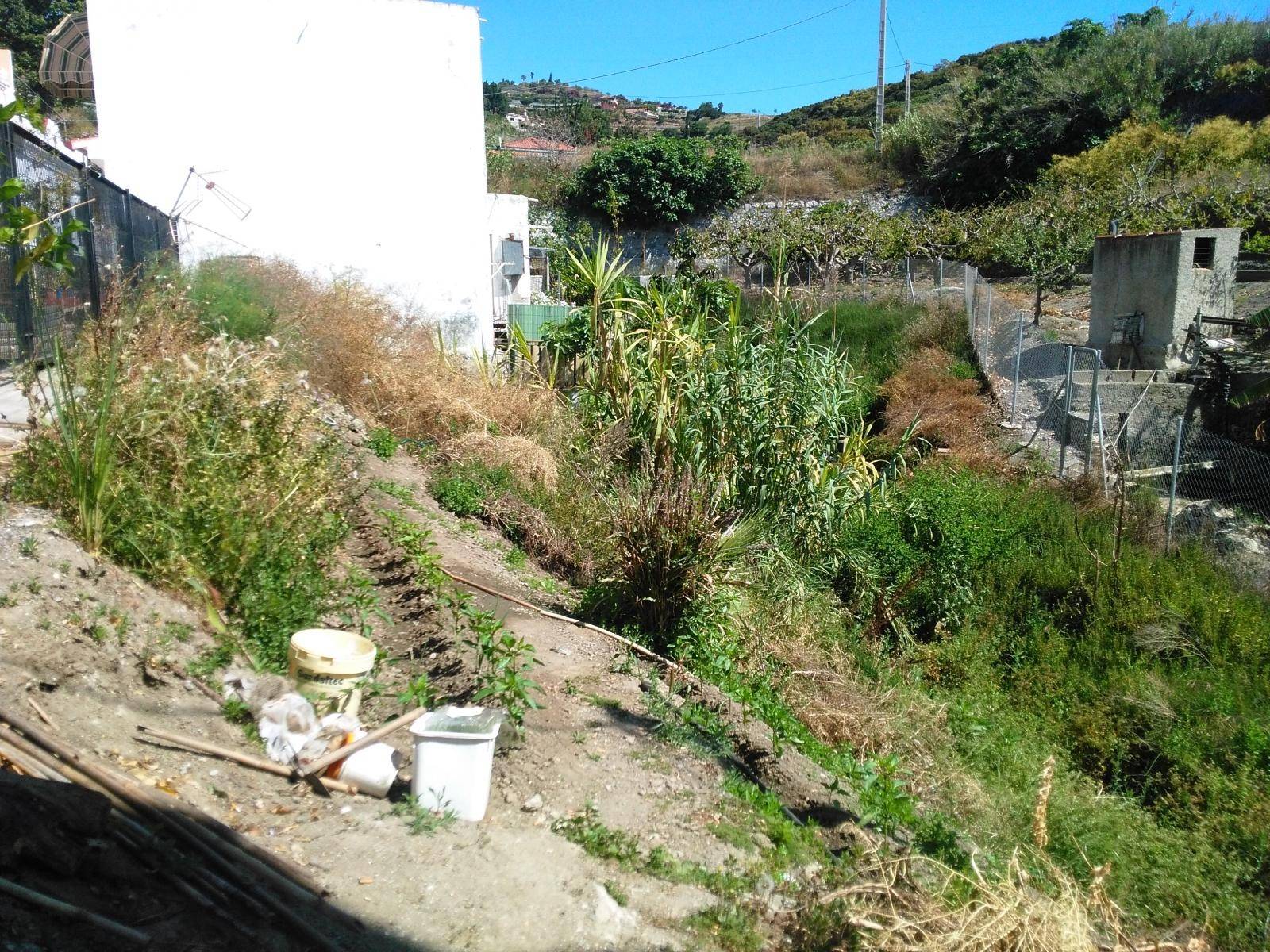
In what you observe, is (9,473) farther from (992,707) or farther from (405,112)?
(405,112)

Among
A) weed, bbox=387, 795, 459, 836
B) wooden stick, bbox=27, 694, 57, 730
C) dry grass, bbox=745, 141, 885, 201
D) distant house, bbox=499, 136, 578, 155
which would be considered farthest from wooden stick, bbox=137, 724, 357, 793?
distant house, bbox=499, 136, 578, 155

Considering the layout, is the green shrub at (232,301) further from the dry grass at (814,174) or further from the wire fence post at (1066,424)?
the dry grass at (814,174)

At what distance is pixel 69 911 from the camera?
8.86 feet

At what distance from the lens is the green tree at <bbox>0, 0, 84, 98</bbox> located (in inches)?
1297

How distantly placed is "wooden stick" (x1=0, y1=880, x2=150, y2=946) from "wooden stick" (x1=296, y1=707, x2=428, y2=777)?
Result: 1.54 metres

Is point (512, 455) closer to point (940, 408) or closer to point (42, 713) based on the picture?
point (940, 408)

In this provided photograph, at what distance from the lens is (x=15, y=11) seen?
33156mm

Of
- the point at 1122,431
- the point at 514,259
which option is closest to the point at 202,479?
the point at 1122,431

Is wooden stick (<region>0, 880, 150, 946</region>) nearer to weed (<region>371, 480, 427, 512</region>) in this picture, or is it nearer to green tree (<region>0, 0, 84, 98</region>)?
weed (<region>371, 480, 427, 512</region>)

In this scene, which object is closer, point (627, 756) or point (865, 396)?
point (627, 756)

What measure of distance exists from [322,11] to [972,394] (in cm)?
1162

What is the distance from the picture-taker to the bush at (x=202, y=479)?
5312 millimetres

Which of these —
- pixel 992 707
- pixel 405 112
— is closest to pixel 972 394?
pixel 992 707

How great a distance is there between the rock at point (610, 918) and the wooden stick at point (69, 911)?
1.75 m
